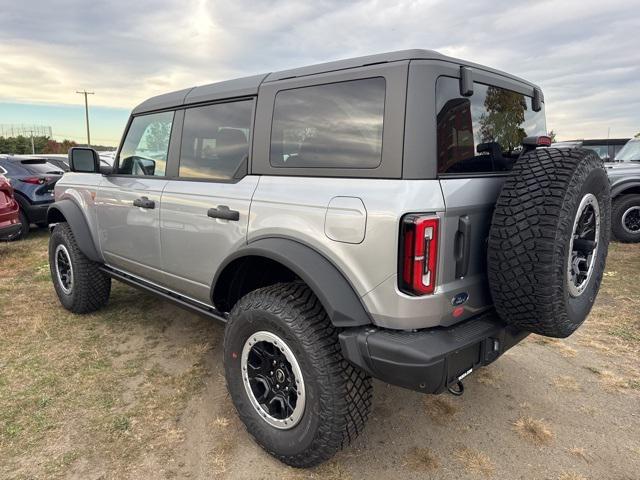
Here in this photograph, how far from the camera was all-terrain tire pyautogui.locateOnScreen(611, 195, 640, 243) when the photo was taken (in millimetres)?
7602

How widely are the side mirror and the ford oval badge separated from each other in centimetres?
312

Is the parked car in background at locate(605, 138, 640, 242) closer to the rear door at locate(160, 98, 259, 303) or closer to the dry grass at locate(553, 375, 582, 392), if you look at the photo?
the dry grass at locate(553, 375, 582, 392)

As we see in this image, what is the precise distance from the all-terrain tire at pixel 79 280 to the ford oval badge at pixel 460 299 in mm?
3349

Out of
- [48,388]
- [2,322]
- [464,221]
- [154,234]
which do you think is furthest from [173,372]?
[464,221]

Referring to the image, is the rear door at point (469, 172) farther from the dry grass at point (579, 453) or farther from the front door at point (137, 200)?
the front door at point (137, 200)

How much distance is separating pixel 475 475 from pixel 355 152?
1704 millimetres

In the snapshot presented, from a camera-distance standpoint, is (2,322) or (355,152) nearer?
(355,152)

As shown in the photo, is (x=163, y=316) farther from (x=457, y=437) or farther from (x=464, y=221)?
(x=464, y=221)

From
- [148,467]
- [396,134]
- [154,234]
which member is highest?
[396,134]

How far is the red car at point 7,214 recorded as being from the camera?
21.8ft

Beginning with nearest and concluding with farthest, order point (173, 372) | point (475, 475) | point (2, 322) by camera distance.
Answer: point (475, 475) → point (173, 372) → point (2, 322)

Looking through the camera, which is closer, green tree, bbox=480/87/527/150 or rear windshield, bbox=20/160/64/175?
green tree, bbox=480/87/527/150

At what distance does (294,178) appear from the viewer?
2336 millimetres

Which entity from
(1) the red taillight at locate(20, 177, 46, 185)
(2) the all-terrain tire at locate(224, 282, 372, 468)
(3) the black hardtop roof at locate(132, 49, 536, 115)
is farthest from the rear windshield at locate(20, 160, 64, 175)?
(2) the all-terrain tire at locate(224, 282, 372, 468)
